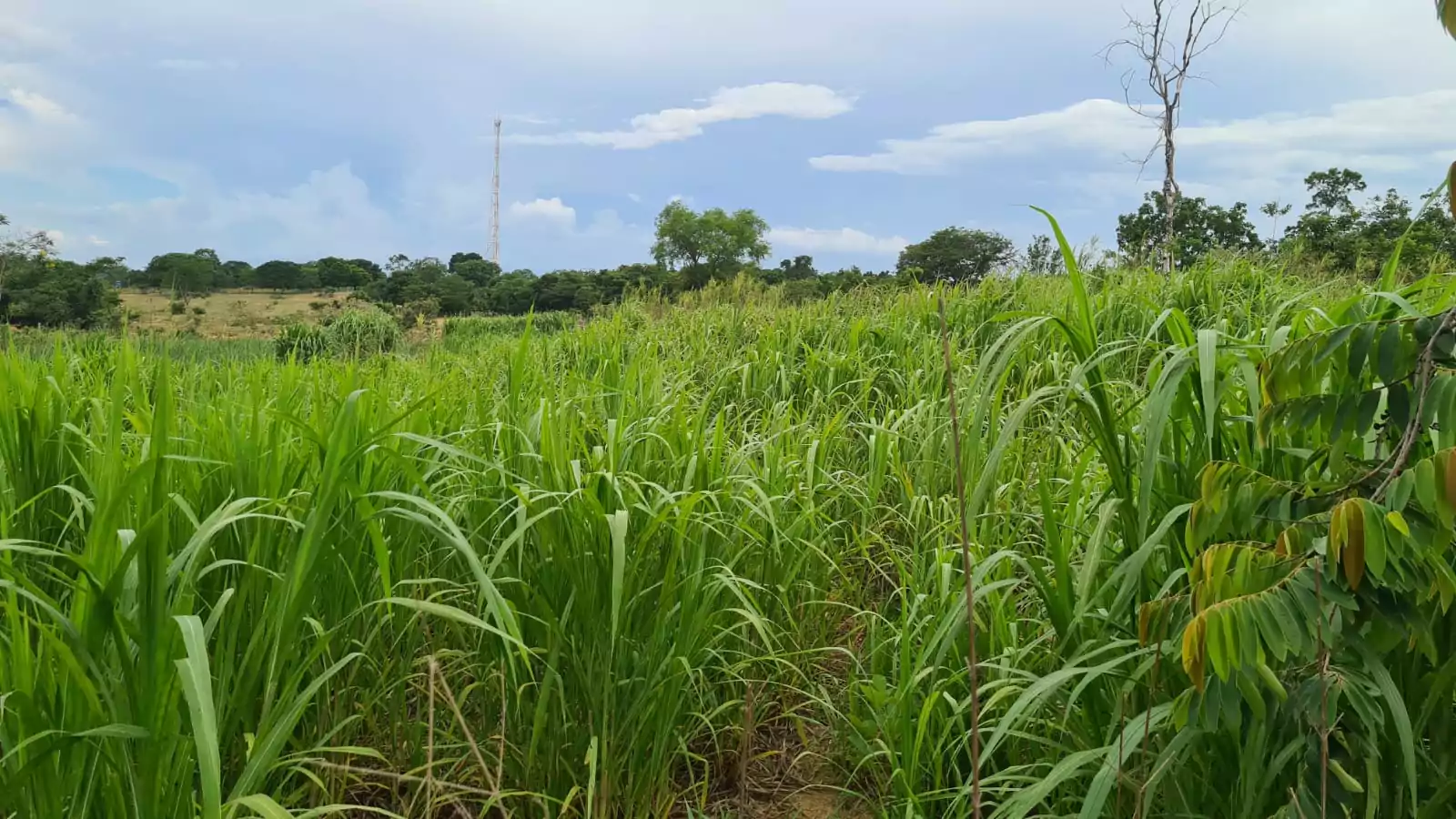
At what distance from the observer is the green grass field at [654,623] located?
94 centimetres

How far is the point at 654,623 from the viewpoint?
4.97ft

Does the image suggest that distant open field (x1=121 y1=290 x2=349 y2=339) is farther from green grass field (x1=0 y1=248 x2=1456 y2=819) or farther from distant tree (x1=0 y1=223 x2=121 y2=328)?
green grass field (x1=0 y1=248 x2=1456 y2=819)

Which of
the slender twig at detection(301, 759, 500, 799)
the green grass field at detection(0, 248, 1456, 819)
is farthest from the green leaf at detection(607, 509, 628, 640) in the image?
the slender twig at detection(301, 759, 500, 799)

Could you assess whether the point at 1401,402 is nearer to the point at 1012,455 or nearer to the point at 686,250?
the point at 1012,455

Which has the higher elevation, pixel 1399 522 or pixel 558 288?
pixel 558 288

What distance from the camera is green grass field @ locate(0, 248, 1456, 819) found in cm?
94

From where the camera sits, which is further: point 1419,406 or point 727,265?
point 727,265

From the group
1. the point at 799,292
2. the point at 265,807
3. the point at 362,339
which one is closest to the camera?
the point at 265,807

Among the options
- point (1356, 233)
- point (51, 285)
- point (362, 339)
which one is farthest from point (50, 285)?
point (1356, 233)

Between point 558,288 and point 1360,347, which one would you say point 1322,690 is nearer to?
point 1360,347

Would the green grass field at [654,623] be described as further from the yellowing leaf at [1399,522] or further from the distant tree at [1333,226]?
the distant tree at [1333,226]

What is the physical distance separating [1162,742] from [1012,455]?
4.67 feet

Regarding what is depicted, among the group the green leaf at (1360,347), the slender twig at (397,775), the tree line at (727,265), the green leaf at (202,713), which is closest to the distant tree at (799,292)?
the tree line at (727,265)

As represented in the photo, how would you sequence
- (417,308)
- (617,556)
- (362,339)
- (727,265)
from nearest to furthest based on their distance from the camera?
1. (617,556)
2. (362,339)
3. (417,308)
4. (727,265)
